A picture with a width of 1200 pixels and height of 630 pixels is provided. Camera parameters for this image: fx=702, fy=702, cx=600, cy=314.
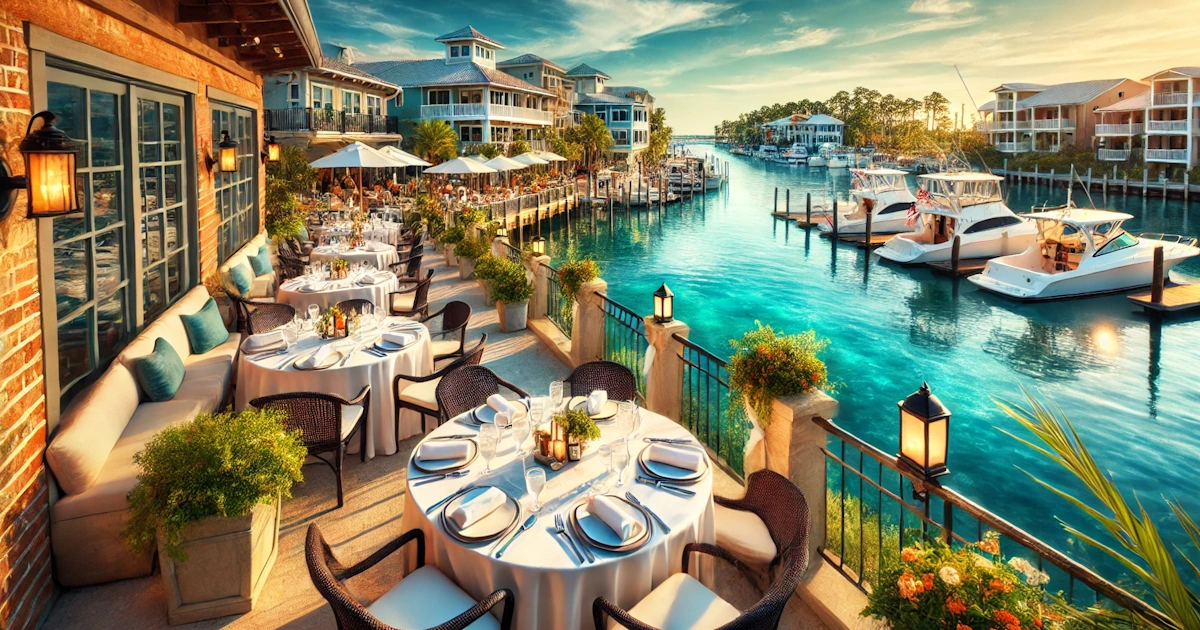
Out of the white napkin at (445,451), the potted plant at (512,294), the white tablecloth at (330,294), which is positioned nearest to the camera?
the white napkin at (445,451)

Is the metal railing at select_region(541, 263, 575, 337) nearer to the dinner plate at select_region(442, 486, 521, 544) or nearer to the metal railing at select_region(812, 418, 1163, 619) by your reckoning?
the metal railing at select_region(812, 418, 1163, 619)

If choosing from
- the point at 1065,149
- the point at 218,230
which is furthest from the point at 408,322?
the point at 1065,149

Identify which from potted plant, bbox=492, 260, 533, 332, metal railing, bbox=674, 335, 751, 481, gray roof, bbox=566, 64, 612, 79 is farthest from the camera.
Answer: gray roof, bbox=566, 64, 612, 79

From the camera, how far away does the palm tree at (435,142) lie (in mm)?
41406

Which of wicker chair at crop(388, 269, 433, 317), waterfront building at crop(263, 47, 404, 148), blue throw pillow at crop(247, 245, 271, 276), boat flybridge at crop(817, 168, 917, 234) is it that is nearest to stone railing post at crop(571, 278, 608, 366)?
wicker chair at crop(388, 269, 433, 317)

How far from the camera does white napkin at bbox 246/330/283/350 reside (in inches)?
255

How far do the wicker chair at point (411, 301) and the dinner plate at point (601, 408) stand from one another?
17.5 feet

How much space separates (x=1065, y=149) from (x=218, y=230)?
76.0 m

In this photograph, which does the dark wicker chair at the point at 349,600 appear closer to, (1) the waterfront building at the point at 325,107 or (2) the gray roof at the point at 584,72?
(1) the waterfront building at the point at 325,107

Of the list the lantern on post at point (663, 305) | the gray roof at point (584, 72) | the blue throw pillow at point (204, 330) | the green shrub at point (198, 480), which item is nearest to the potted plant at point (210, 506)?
the green shrub at point (198, 480)

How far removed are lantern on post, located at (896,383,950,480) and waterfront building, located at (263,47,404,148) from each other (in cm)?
2566

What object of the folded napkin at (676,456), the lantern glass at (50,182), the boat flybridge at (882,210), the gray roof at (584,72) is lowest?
the folded napkin at (676,456)

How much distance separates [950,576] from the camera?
2.77m

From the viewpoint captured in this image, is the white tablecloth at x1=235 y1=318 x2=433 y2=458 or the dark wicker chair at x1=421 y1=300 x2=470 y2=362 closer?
the white tablecloth at x1=235 y1=318 x2=433 y2=458
